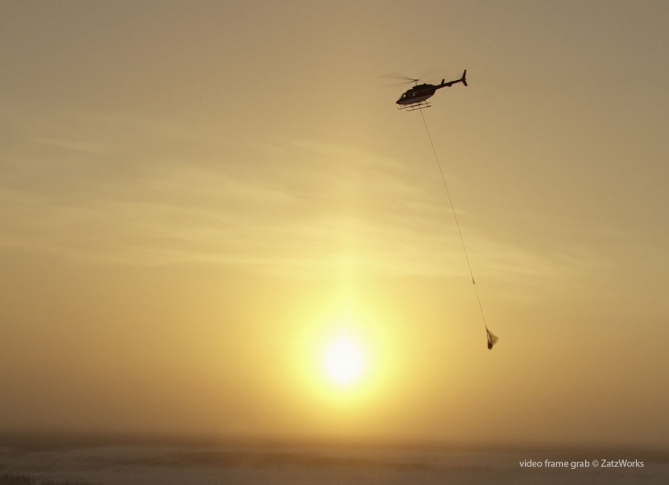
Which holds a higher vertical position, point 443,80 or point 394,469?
point 443,80

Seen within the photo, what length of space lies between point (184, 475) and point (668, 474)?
2073 inches

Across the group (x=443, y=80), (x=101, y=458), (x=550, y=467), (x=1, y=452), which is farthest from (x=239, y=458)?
(x=443, y=80)

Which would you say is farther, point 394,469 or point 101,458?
point 101,458

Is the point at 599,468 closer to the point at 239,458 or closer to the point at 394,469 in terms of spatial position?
the point at 394,469

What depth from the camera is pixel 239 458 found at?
332 feet

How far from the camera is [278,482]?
7894 cm

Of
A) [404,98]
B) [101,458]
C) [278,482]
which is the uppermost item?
[404,98]

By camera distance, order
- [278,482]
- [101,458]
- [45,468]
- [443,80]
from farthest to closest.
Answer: [101,458]
[45,468]
[278,482]
[443,80]

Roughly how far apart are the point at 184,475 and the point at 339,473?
16506mm

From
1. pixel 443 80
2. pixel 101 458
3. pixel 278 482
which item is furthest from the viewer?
pixel 101 458

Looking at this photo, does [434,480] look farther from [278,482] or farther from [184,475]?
[184,475]

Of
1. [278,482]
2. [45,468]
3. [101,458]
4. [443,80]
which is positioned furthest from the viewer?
[101,458]

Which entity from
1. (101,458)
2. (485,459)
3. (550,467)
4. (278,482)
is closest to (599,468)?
(550,467)

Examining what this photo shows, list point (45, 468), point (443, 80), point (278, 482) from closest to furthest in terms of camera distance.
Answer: point (443, 80)
point (278, 482)
point (45, 468)
